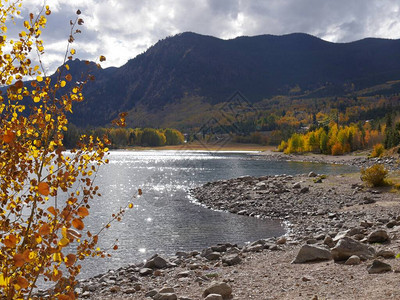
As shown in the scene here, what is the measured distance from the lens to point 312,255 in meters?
15.7

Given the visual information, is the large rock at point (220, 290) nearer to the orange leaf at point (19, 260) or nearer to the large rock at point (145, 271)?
the large rock at point (145, 271)

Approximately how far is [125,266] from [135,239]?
688 centimetres

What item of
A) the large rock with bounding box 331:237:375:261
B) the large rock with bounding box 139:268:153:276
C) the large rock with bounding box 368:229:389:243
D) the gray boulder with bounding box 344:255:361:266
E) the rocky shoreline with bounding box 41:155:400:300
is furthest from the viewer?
the large rock with bounding box 139:268:153:276

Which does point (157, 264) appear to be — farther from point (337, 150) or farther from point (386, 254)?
point (337, 150)

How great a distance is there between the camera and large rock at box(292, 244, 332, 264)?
1558 centimetres

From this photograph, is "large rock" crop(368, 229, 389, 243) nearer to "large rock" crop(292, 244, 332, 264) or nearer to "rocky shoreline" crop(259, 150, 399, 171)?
"large rock" crop(292, 244, 332, 264)

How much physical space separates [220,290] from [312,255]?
16.9ft

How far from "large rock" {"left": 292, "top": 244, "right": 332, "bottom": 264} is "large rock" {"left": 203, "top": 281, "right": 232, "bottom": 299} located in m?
4.64

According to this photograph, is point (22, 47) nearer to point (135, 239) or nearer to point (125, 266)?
point (125, 266)

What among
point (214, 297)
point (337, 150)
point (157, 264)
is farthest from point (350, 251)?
point (337, 150)

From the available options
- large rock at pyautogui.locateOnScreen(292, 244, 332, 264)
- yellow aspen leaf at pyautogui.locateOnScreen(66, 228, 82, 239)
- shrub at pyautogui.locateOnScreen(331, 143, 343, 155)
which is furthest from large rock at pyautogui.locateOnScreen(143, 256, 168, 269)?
shrub at pyautogui.locateOnScreen(331, 143, 343, 155)

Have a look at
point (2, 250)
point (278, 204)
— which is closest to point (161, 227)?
point (278, 204)

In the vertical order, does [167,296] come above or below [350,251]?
below

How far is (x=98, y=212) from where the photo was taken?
1526 inches
